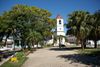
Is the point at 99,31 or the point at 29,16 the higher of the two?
the point at 29,16

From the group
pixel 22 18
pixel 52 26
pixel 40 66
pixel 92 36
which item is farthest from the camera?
pixel 52 26

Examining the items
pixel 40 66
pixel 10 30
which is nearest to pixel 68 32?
pixel 10 30

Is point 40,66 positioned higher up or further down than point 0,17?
further down

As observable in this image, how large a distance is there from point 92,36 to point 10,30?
17.8m

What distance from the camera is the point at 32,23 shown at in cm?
4259

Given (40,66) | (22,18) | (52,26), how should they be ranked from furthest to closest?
(52,26), (22,18), (40,66)

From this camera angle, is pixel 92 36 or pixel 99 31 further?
pixel 92 36

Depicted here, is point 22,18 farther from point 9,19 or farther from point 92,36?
point 92,36

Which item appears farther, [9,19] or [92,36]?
[92,36]

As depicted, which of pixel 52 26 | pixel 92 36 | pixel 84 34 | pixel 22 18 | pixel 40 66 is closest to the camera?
pixel 40 66

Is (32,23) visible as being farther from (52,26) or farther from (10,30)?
(52,26)

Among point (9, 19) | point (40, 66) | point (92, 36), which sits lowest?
point (40, 66)

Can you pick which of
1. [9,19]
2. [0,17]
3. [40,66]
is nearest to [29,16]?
[9,19]

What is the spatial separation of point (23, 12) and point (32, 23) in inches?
110
